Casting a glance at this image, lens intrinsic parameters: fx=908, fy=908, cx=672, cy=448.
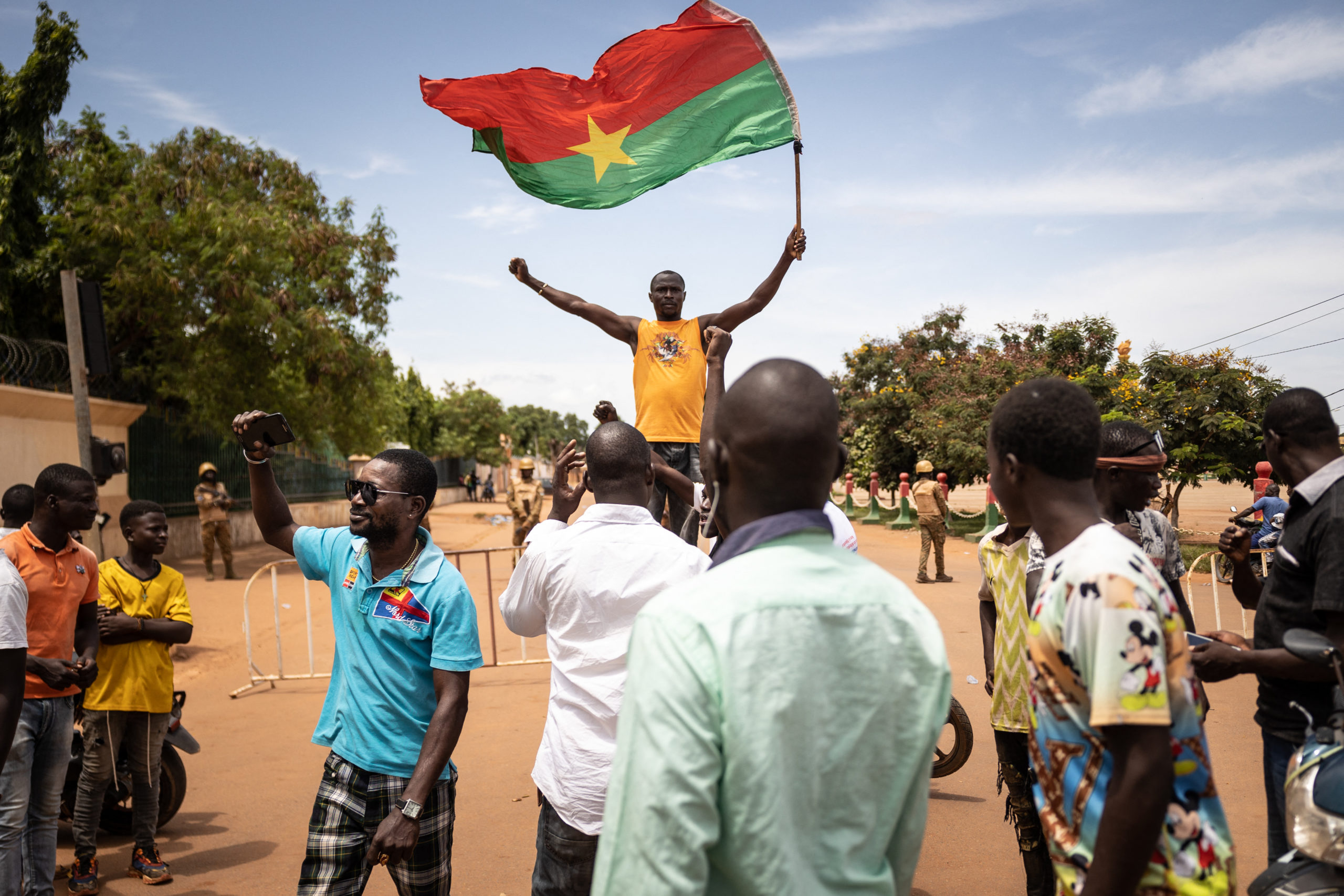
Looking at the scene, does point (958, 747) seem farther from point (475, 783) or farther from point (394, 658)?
point (475, 783)

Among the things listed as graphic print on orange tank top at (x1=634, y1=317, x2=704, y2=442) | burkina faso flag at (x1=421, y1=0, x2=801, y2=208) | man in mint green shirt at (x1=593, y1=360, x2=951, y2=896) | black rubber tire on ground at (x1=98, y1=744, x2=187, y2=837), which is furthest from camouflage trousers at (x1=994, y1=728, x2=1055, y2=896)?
black rubber tire on ground at (x1=98, y1=744, x2=187, y2=837)

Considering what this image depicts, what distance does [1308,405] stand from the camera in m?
3.29

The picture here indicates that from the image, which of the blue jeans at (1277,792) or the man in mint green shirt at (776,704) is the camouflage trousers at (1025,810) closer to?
the blue jeans at (1277,792)

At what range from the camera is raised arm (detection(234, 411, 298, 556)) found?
3.50 meters

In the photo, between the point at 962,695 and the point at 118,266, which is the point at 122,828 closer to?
the point at 962,695

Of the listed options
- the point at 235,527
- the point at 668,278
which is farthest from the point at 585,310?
the point at 235,527

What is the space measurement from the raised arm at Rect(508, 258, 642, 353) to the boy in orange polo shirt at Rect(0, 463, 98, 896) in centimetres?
254

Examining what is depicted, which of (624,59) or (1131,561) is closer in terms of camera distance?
(1131,561)

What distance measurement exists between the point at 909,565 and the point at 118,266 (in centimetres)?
1627

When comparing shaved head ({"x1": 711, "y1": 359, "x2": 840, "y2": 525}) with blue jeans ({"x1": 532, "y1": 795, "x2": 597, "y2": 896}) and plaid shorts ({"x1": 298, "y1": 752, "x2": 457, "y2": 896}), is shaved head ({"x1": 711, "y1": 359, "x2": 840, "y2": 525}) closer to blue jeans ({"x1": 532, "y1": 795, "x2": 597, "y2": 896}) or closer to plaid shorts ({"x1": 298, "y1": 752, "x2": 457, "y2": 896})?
blue jeans ({"x1": 532, "y1": 795, "x2": 597, "y2": 896})

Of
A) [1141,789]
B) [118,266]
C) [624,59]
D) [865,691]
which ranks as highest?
[118,266]

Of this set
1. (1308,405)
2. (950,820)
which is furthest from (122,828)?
(1308,405)

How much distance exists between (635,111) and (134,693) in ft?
15.4

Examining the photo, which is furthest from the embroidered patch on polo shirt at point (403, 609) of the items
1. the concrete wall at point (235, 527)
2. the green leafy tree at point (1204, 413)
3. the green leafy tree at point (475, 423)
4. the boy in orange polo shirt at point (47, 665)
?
the green leafy tree at point (475, 423)
